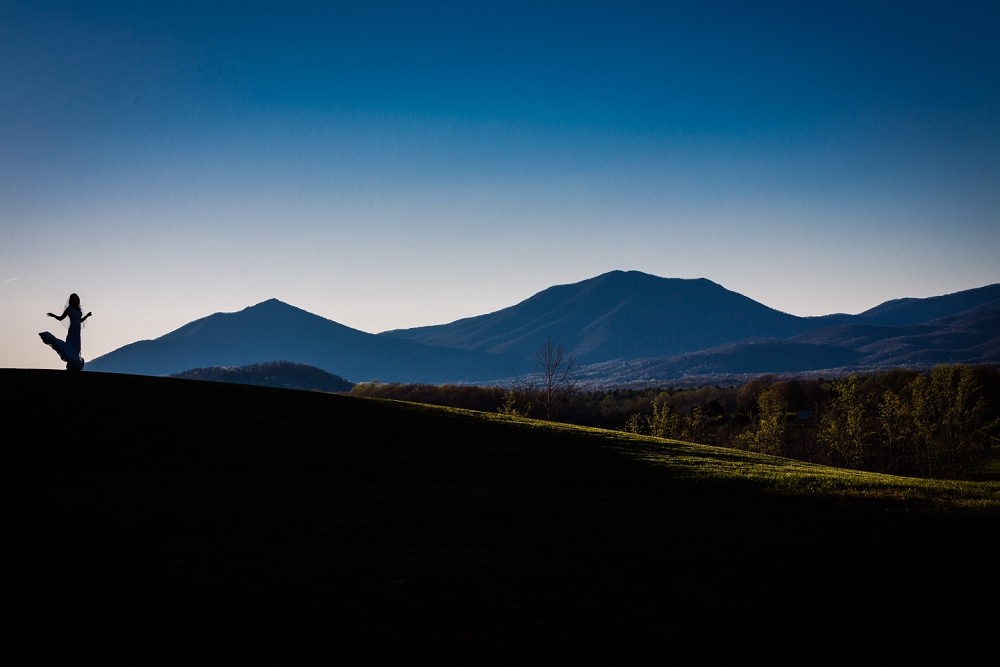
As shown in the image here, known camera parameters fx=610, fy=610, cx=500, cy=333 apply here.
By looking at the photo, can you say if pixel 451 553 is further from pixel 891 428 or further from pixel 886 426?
pixel 891 428

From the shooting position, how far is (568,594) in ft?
34.5

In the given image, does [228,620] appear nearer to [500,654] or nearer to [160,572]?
[160,572]

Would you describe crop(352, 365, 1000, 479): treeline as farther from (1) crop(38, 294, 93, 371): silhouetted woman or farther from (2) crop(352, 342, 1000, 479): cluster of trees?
(1) crop(38, 294, 93, 371): silhouetted woman

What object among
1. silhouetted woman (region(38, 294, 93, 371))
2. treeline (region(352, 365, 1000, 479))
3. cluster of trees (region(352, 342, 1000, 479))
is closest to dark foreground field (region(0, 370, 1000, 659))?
silhouetted woman (region(38, 294, 93, 371))

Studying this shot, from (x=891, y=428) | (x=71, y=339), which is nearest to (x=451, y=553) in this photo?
(x=71, y=339)

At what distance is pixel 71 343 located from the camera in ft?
111

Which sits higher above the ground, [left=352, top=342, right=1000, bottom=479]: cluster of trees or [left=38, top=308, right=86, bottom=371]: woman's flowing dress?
[left=38, top=308, right=86, bottom=371]: woman's flowing dress

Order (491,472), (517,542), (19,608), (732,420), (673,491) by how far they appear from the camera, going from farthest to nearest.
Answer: (732,420)
(491,472)
(673,491)
(517,542)
(19,608)

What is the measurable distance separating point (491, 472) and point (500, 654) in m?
15.0

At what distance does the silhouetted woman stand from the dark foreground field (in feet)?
30.4

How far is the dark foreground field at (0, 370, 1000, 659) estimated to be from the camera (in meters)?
8.83

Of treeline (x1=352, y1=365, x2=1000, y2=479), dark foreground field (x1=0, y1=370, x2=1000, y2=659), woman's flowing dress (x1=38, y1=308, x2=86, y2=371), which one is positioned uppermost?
woman's flowing dress (x1=38, y1=308, x2=86, y2=371)

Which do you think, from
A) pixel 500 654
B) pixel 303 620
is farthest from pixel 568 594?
pixel 303 620

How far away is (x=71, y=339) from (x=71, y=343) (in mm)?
320
